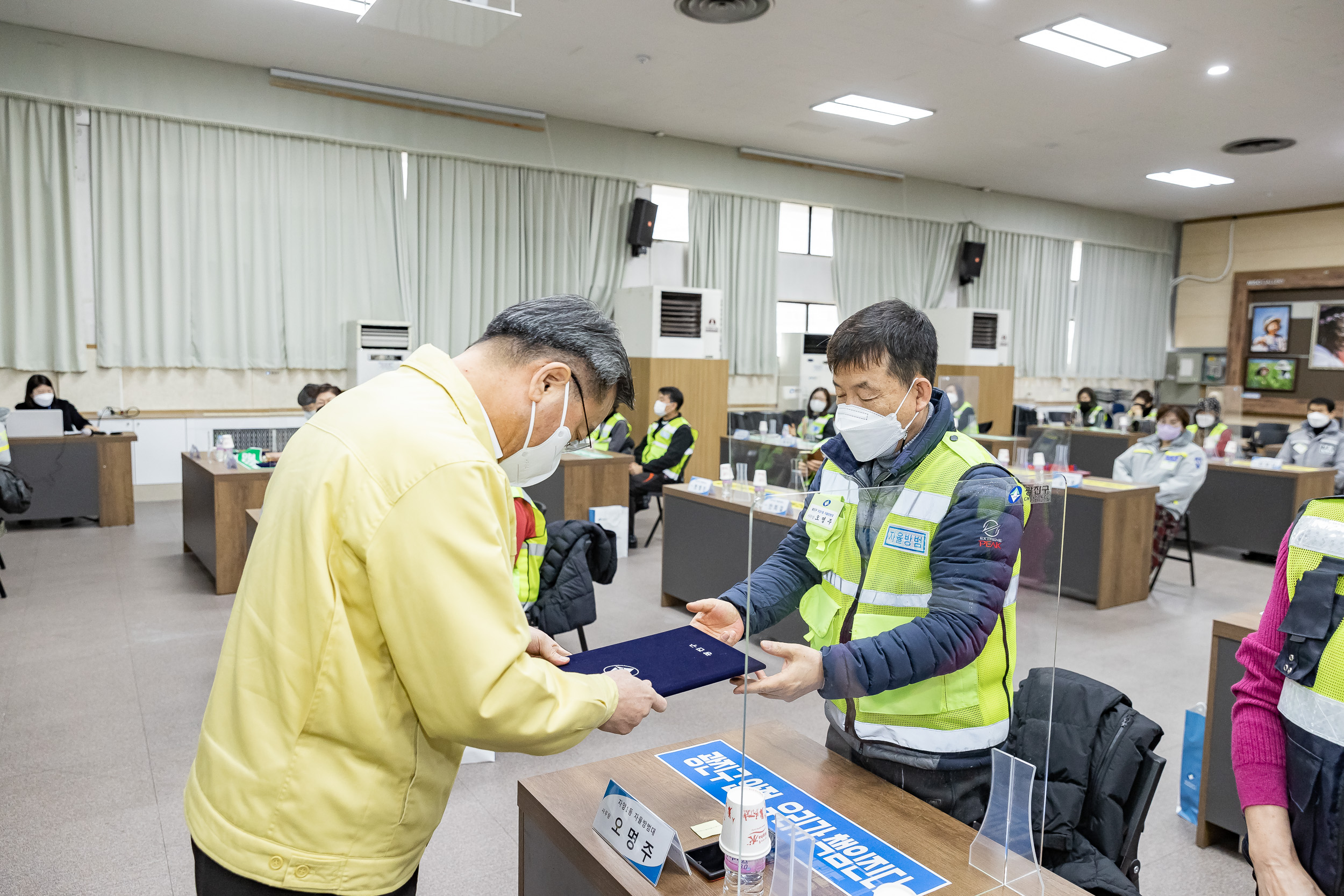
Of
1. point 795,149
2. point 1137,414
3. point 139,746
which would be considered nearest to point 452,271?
point 795,149

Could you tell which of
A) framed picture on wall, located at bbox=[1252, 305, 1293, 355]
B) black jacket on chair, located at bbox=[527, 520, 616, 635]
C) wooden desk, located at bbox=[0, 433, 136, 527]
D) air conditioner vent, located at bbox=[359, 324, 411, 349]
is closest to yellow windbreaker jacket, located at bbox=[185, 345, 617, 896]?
black jacket on chair, located at bbox=[527, 520, 616, 635]

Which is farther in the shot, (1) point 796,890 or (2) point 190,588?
(2) point 190,588

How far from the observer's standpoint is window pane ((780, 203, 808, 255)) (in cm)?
1107

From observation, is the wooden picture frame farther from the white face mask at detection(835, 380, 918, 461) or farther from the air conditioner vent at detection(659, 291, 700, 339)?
the white face mask at detection(835, 380, 918, 461)

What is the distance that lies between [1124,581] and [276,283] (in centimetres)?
736

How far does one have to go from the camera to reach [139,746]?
3.15m

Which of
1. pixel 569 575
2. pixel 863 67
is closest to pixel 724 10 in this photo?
pixel 863 67

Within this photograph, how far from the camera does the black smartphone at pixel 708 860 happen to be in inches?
47.4

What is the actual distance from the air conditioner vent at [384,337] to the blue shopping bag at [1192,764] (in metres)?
7.25

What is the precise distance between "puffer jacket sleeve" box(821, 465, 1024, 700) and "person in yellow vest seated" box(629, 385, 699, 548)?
5.60 m

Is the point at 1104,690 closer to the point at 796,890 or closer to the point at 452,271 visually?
the point at 796,890

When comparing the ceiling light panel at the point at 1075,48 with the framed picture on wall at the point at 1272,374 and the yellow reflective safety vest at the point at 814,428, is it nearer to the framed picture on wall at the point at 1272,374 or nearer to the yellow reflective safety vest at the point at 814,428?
the yellow reflective safety vest at the point at 814,428

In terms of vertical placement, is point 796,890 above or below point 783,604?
below

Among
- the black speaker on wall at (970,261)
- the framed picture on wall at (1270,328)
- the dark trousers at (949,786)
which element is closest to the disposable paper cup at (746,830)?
the dark trousers at (949,786)
